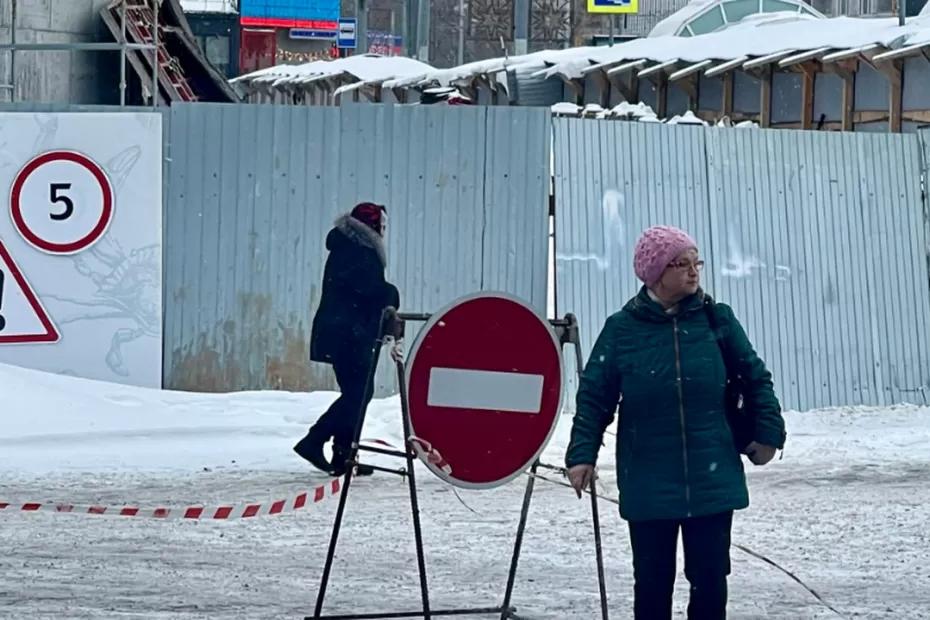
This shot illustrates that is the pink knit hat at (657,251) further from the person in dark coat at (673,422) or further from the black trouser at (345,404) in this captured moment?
the black trouser at (345,404)

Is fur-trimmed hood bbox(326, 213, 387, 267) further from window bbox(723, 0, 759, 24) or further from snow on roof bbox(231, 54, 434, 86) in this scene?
window bbox(723, 0, 759, 24)

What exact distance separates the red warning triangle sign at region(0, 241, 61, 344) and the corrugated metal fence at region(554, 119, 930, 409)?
3.73 metres

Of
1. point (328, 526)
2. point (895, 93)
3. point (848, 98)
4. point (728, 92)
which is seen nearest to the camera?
point (328, 526)

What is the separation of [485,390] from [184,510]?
12.4 feet

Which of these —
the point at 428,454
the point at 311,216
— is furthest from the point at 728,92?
the point at 428,454

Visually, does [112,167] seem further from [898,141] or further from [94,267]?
[898,141]

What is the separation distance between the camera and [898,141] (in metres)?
14.7

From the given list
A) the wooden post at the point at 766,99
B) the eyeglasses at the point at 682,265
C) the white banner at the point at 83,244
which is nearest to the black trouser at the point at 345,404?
the white banner at the point at 83,244

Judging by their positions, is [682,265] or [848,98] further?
[848,98]

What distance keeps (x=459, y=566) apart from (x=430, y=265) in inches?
214

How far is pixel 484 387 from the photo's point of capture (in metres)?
6.21

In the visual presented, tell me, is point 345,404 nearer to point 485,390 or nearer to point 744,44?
point 485,390

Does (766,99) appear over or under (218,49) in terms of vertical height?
under

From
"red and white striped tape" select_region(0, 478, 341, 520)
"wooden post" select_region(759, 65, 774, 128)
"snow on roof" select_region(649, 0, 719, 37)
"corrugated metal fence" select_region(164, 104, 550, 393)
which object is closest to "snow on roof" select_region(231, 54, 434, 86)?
"snow on roof" select_region(649, 0, 719, 37)
